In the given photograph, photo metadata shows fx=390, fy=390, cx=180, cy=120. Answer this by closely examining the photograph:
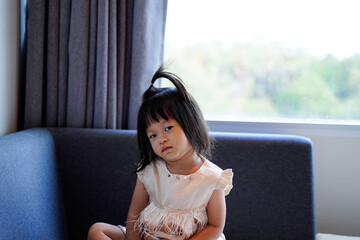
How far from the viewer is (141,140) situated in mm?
1379

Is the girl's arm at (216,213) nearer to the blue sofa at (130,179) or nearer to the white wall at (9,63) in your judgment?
the blue sofa at (130,179)

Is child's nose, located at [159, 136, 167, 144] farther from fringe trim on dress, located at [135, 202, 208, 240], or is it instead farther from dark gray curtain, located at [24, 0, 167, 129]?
dark gray curtain, located at [24, 0, 167, 129]

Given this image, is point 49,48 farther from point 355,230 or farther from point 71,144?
point 355,230

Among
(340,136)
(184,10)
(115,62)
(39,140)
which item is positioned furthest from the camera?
(184,10)

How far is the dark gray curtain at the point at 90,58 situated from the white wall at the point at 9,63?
6cm

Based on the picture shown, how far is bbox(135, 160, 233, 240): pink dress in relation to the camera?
50.7 inches

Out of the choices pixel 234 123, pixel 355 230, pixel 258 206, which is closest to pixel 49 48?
pixel 234 123

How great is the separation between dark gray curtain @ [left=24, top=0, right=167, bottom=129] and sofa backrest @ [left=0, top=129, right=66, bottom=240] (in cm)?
23

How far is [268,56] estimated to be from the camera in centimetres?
198

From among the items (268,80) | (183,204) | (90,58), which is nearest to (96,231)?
(183,204)

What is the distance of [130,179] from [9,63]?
71 cm

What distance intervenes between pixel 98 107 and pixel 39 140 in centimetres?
34

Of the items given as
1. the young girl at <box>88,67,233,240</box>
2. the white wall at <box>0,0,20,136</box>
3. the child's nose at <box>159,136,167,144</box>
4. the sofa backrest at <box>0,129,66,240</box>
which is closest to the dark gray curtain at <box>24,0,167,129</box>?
the white wall at <box>0,0,20,136</box>

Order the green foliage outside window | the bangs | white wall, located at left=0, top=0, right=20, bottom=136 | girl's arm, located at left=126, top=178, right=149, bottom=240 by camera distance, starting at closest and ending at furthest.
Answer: the bangs, girl's arm, located at left=126, top=178, right=149, bottom=240, white wall, located at left=0, top=0, right=20, bottom=136, the green foliage outside window
